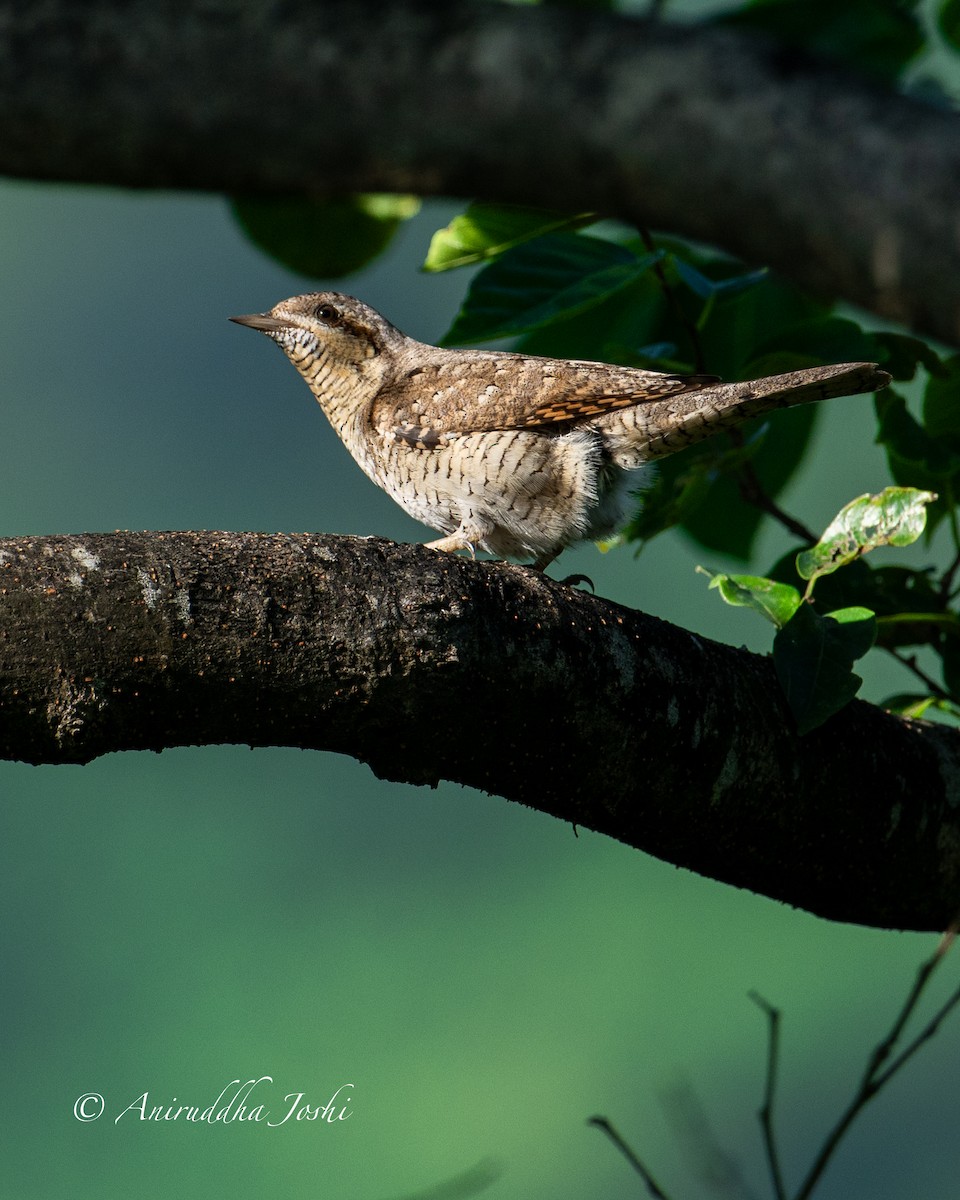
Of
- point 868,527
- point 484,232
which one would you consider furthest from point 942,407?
point 484,232

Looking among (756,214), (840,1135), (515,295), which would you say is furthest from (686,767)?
(756,214)

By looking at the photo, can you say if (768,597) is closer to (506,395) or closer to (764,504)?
(764,504)

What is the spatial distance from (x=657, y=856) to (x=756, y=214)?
1247 mm

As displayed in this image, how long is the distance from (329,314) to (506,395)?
2.51 feet

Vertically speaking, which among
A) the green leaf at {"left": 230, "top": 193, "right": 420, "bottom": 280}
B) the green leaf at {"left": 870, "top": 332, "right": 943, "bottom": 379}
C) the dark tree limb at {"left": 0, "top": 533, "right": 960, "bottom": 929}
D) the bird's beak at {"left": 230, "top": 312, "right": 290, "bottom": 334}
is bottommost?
the bird's beak at {"left": 230, "top": 312, "right": 290, "bottom": 334}

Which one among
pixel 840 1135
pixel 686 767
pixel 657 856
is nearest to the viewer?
pixel 840 1135

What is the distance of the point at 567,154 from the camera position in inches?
23.9

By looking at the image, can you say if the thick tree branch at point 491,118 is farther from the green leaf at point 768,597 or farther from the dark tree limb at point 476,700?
the green leaf at point 768,597

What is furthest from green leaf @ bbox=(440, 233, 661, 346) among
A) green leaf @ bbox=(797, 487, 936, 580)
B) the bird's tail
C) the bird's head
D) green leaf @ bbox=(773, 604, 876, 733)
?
the bird's head

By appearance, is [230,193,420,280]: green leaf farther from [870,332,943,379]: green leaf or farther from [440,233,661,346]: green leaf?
[870,332,943,379]: green leaf

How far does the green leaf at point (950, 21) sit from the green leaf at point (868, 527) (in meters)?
0.70

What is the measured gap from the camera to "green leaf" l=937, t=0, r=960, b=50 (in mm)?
1873

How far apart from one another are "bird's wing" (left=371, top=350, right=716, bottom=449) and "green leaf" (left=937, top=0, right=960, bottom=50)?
693 mm

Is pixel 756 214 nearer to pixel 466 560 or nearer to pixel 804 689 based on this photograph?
pixel 466 560
